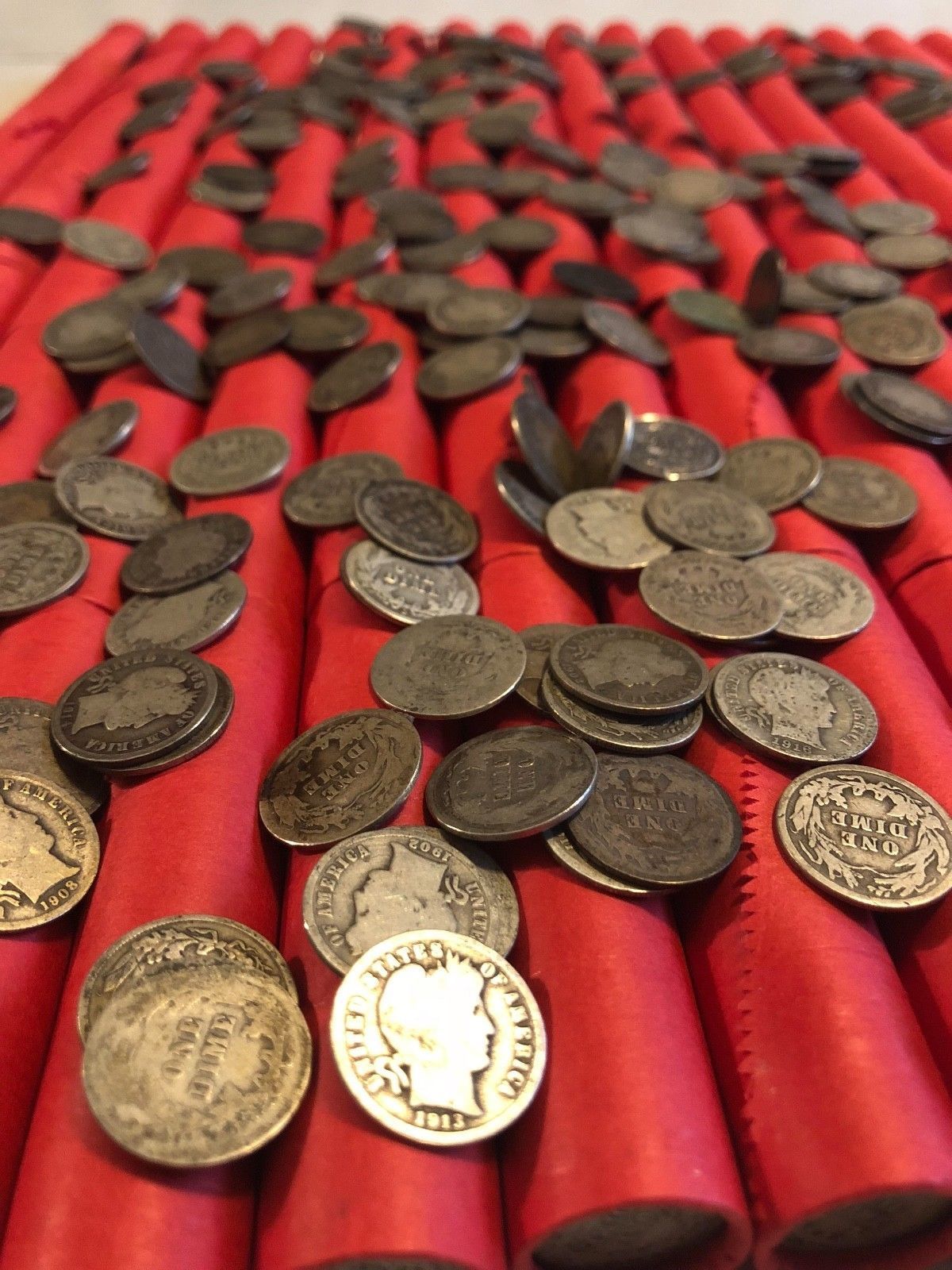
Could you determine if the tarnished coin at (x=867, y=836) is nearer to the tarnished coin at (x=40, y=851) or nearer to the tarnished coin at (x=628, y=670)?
the tarnished coin at (x=628, y=670)

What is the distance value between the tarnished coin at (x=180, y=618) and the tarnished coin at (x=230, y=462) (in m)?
0.38

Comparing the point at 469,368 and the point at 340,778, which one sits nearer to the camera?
the point at 340,778

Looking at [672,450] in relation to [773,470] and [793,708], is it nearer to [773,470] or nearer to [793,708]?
[773,470]

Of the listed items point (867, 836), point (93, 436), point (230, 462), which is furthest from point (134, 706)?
point (867, 836)

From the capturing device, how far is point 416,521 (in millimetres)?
2182

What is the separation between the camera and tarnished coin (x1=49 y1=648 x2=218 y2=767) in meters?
1.64

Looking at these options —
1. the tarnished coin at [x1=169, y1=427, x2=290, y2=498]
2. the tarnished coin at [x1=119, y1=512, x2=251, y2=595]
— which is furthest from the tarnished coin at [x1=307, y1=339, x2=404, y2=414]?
the tarnished coin at [x1=119, y1=512, x2=251, y2=595]

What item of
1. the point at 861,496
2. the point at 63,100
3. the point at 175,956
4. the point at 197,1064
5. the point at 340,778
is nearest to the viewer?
the point at 197,1064

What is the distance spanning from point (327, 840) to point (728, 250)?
283cm

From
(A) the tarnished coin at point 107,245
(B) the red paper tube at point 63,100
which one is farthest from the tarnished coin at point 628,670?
(B) the red paper tube at point 63,100

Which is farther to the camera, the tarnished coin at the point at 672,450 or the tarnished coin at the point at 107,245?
the tarnished coin at the point at 107,245

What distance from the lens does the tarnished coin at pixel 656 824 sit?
1467 mm

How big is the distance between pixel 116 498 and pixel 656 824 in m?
1.59

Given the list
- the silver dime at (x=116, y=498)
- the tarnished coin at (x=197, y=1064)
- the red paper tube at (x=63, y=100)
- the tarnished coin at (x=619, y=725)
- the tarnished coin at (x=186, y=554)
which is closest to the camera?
the tarnished coin at (x=197, y=1064)
